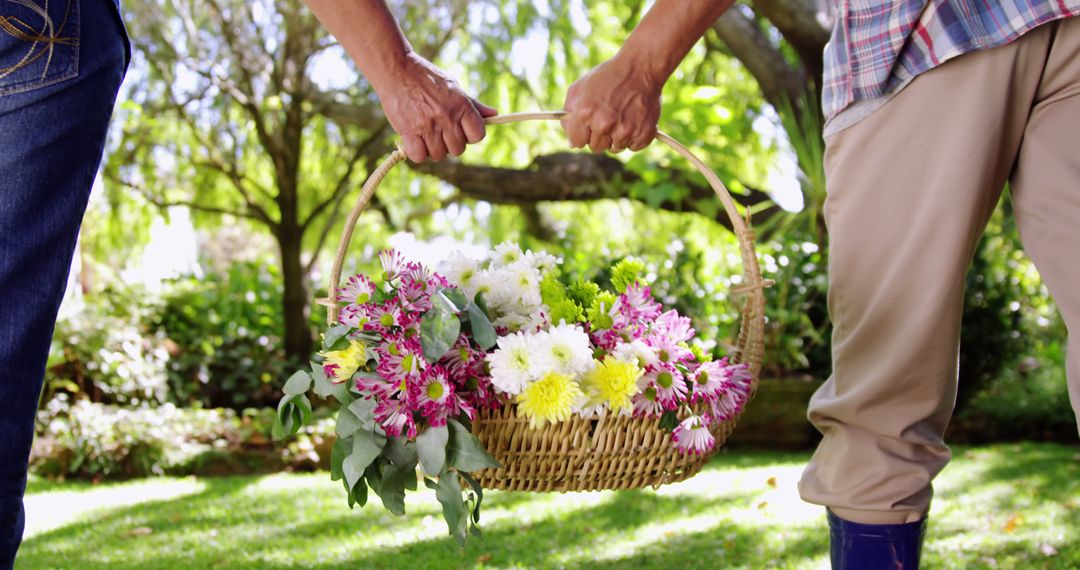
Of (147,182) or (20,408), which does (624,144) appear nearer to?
(20,408)

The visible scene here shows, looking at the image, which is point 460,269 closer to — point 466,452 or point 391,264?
point 391,264

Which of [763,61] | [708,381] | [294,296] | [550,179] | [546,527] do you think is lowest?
[546,527]

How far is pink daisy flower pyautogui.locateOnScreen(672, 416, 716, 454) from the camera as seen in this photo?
4.54 feet

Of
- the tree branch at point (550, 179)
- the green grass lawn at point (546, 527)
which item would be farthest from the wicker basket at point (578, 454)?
the tree branch at point (550, 179)

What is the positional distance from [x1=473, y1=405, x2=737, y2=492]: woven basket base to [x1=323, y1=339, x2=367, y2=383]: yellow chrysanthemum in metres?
0.18

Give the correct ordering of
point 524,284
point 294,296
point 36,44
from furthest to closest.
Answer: point 294,296
point 524,284
point 36,44

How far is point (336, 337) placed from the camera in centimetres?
135

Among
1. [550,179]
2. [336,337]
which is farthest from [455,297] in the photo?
[550,179]

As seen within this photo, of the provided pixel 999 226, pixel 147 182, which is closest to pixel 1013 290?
pixel 999 226

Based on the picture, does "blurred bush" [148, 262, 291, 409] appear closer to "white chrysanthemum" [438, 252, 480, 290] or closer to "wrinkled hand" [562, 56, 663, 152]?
"white chrysanthemum" [438, 252, 480, 290]

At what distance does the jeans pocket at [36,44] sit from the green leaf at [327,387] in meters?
0.49

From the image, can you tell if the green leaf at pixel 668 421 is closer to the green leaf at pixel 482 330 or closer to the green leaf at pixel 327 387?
the green leaf at pixel 482 330

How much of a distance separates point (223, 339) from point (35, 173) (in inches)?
165

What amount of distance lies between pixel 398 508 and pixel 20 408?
48 cm
